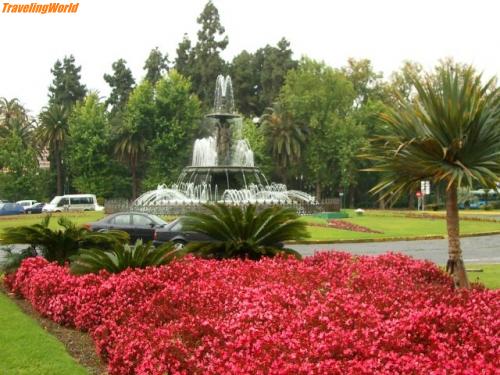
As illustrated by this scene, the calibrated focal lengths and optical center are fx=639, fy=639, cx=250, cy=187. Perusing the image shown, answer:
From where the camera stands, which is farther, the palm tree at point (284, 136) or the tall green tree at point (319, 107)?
the tall green tree at point (319, 107)

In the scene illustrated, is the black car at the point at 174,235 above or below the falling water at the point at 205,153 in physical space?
below

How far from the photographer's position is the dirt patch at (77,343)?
708cm

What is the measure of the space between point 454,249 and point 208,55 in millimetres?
69975

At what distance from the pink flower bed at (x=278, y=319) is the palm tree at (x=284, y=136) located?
57.1 meters

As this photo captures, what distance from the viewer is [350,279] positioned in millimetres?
8805

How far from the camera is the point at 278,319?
6.32 meters

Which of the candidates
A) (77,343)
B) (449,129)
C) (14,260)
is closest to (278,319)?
(77,343)

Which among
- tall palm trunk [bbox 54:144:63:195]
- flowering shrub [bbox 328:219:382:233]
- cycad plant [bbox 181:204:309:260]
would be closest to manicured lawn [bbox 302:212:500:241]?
flowering shrub [bbox 328:219:382:233]

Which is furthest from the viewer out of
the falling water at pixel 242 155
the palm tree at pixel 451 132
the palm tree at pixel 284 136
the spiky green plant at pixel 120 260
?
the palm tree at pixel 284 136

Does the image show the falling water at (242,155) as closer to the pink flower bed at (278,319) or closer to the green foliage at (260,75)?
the green foliage at (260,75)

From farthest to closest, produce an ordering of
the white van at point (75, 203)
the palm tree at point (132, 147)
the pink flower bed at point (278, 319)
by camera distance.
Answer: the palm tree at point (132, 147), the white van at point (75, 203), the pink flower bed at point (278, 319)

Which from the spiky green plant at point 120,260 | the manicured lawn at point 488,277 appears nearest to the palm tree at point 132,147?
the manicured lawn at point 488,277

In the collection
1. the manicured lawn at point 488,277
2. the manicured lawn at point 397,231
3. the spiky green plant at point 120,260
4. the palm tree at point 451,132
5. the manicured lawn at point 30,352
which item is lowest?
the manicured lawn at point 30,352

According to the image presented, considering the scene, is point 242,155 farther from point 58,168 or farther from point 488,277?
point 488,277
